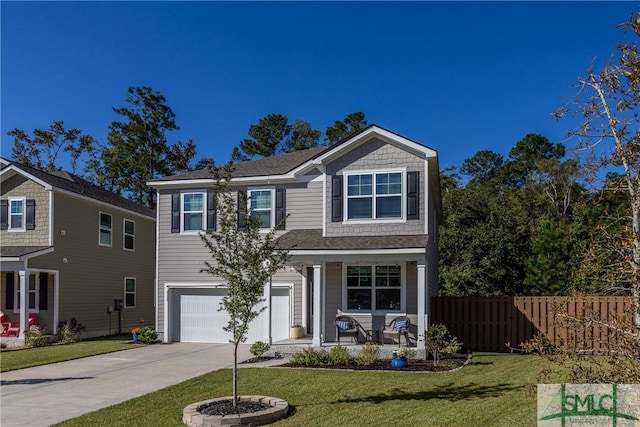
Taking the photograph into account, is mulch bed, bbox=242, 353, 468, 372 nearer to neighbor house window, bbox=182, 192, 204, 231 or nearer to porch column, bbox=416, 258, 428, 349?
porch column, bbox=416, 258, 428, 349

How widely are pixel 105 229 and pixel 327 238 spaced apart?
1184 cm

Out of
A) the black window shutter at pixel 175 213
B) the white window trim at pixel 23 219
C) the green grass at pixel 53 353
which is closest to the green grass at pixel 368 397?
the green grass at pixel 53 353

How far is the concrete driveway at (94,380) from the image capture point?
907 centimetres

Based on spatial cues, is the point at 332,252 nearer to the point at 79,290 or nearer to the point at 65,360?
the point at 65,360

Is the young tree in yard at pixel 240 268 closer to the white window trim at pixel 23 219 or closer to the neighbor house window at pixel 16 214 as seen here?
the white window trim at pixel 23 219

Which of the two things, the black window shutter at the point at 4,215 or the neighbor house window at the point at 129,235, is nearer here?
the black window shutter at the point at 4,215

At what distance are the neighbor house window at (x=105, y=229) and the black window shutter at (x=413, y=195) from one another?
1381cm

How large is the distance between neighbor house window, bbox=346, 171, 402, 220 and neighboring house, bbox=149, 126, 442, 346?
29 millimetres

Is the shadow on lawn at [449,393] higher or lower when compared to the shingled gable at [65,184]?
lower

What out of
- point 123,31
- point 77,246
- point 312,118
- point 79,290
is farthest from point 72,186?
point 312,118

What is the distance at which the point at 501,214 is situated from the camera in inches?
1130

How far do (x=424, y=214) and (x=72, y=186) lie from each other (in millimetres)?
14239

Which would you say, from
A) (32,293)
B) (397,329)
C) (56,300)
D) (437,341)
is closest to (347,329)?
(397,329)

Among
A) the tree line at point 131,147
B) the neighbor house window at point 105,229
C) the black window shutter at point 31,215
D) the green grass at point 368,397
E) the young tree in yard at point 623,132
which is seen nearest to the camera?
the young tree in yard at point 623,132
